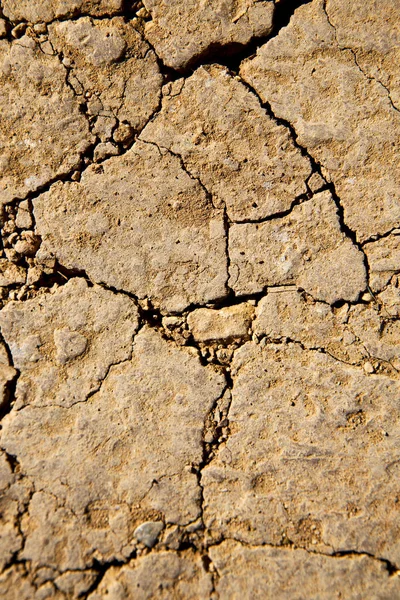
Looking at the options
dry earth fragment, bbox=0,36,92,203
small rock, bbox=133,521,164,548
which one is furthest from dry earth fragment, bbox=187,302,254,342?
dry earth fragment, bbox=0,36,92,203

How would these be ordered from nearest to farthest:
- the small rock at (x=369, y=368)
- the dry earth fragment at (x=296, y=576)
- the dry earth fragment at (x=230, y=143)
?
the dry earth fragment at (x=296, y=576), the small rock at (x=369, y=368), the dry earth fragment at (x=230, y=143)

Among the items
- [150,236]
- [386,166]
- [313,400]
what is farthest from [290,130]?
[313,400]

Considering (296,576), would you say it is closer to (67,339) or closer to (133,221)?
(67,339)

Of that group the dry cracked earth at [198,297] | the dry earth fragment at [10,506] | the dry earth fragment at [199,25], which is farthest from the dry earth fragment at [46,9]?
the dry earth fragment at [10,506]

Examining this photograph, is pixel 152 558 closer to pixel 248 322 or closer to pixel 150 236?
pixel 248 322

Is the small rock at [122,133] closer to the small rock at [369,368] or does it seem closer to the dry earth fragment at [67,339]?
the dry earth fragment at [67,339]

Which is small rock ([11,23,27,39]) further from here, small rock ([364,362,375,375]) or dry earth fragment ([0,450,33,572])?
small rock ([364,362,375,375])
